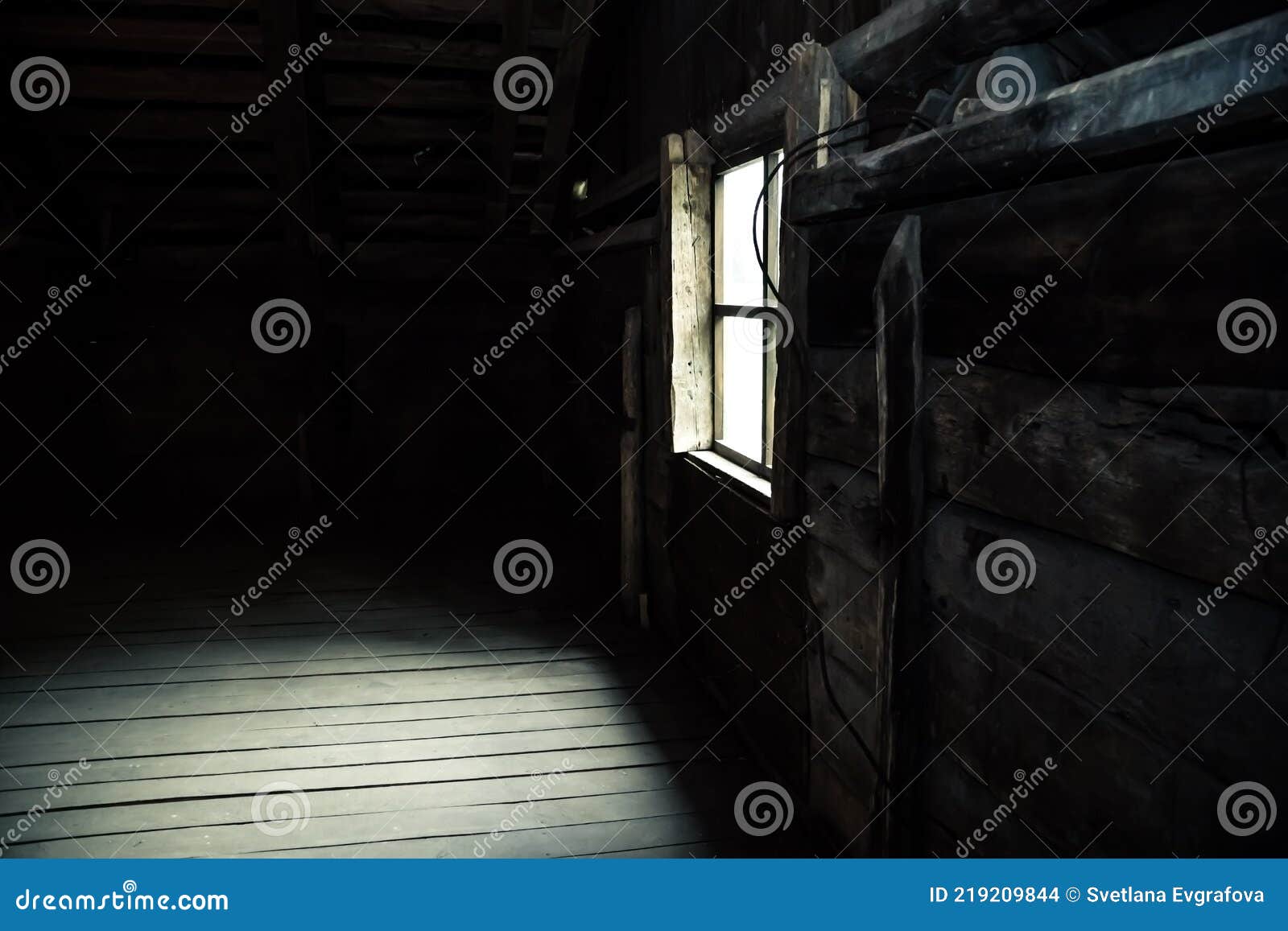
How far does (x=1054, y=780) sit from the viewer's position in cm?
195

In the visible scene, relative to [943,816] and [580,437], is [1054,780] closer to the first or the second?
[943,816]

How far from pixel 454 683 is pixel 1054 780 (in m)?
3.11

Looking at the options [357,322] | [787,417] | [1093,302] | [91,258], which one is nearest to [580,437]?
[357,322]
